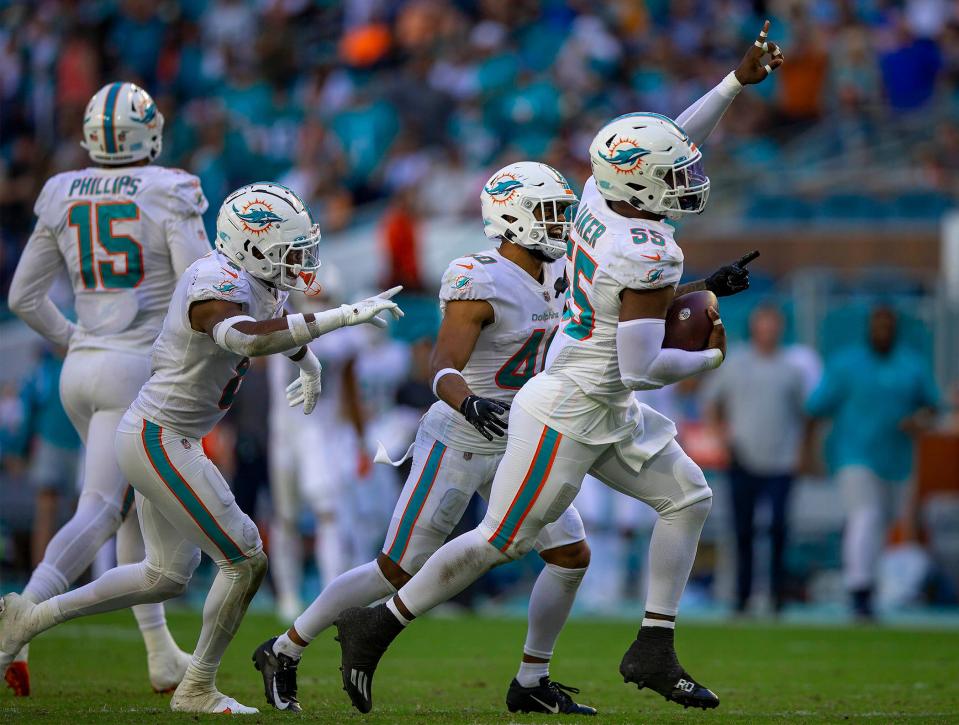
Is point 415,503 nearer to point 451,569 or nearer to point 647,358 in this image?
point 451,569

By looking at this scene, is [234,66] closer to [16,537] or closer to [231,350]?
[16,537]

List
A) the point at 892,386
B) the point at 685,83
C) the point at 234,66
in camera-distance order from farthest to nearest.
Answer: the point at 234,66 < the point at 685,83 < the point at 892,386

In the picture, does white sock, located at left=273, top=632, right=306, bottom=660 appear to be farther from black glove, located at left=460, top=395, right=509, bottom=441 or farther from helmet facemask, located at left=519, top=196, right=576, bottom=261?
helmet facemask, located at left=519, top=196, right=576, bottom=261

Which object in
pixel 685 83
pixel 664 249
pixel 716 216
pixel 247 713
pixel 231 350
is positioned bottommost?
pixel 247 713

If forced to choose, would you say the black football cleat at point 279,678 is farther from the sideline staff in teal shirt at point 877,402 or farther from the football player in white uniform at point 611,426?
the sideline staff in teal shirt at point 877,402

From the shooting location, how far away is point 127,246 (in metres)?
6.29

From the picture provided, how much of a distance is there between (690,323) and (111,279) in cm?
234

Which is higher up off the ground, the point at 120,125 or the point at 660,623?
the point at 120,125

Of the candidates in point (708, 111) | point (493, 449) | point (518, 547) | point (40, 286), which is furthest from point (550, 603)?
point (40, 286)

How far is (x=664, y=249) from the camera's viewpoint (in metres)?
5.15

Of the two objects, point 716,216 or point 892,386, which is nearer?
point 892,386

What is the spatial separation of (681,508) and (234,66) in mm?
12569

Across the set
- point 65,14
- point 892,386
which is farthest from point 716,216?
point 65,14

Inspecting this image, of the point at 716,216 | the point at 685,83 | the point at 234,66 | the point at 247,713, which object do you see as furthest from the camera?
the point at 234,66
